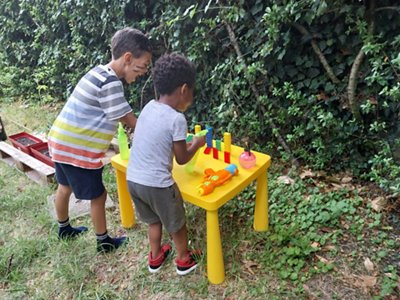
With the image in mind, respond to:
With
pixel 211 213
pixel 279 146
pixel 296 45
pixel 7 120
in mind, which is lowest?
pixel 7 120

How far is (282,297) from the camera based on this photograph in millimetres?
2098

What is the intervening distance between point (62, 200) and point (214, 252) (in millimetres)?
1159

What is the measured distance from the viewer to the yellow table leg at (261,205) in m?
2.50

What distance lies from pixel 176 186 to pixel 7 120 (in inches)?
162

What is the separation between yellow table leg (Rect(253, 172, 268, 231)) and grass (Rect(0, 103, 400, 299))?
60mm

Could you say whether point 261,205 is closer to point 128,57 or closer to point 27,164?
point 128,57

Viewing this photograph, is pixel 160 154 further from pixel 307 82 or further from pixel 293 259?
pixel 307 82

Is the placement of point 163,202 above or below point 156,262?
above

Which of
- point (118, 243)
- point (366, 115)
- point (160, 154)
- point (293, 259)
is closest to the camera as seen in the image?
point (160, 154)

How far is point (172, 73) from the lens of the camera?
76.1 inches

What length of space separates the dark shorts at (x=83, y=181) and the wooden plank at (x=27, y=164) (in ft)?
3.88

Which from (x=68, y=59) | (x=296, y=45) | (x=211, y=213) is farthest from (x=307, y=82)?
(x=68, y=59)

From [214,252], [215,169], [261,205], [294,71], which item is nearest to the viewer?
[214,252]

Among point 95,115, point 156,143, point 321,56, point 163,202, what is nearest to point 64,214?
point 95,115
